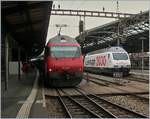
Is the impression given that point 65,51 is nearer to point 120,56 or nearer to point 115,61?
point 115,61

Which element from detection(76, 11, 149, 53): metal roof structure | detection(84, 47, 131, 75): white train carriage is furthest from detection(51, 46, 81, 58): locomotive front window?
detection(76, 11, 149, 53): metal roof structure

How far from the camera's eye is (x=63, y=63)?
2353cm

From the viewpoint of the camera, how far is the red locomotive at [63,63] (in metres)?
23.2

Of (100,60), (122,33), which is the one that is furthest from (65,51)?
(122,33)

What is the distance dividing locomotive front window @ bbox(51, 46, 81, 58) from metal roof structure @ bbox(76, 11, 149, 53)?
2096 cm

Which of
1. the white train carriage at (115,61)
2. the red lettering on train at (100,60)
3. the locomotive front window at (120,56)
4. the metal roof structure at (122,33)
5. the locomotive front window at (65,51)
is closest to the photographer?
the locomotive front window at (65,51)

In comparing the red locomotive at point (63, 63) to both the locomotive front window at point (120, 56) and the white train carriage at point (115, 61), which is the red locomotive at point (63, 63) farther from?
the locomotive front window at point (120, 56)

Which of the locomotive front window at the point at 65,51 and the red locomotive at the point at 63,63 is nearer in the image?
the red locomotive at the point at 63,63

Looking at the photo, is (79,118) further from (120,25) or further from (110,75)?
(120,25)

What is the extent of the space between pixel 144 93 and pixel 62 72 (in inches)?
198

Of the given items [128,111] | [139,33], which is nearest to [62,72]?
[128,111]

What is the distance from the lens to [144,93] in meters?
20.7

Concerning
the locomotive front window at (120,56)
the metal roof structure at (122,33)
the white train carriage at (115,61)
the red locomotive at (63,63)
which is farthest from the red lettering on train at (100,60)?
the red locomotive at (63,63)

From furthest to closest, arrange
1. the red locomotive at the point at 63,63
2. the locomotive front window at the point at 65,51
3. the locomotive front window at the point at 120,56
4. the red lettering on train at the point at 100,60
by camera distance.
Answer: the red lettering on train at the point at 100,60, the locomotive front window at the point at 120,56, the locomotive front window at the point at 65,51, the red locomotive at the point at 63,63
